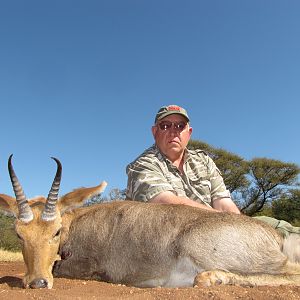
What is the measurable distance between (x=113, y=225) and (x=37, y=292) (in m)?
1.70

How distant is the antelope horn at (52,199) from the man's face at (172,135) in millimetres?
2906

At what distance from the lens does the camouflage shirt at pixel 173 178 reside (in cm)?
717

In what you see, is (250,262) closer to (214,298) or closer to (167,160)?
(214,298)

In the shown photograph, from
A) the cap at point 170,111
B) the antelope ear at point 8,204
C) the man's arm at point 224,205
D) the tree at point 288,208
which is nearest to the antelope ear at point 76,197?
the antelope ear at point 8,204

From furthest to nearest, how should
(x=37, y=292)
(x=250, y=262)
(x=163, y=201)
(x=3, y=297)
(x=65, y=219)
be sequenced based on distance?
(x=163, y=201) → (x=65, y=219) → (x=250, y=262) → (x=37, y=292) → (x=3, y=297)

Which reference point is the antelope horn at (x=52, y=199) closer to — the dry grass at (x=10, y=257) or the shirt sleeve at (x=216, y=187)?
the shirt sleeve at (x=216, y=187)

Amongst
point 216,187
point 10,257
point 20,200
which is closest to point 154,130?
point 216,187

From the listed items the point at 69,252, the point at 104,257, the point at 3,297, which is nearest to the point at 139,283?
the point at 104,257

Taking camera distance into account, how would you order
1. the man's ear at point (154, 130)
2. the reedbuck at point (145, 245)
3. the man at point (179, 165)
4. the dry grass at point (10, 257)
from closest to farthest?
1. the reedbuck at point (145, 245)
2. the man at point (179, 165)
3. the man's ear at point (154, 130)
4. the dry grass at point (10, 257)

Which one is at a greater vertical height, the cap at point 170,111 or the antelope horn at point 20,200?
the cap at point 170,111

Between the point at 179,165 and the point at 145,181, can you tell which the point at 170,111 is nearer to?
the point at 179,165

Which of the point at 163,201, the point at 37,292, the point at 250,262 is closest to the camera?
the point at 37,292

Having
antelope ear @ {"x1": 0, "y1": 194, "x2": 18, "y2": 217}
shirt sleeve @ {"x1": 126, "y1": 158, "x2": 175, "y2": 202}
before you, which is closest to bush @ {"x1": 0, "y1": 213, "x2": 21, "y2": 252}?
shirt sleeve @ {"x1": 126, "y1": 158, "x2": 175, "y2": 202}

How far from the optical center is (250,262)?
5203mm
